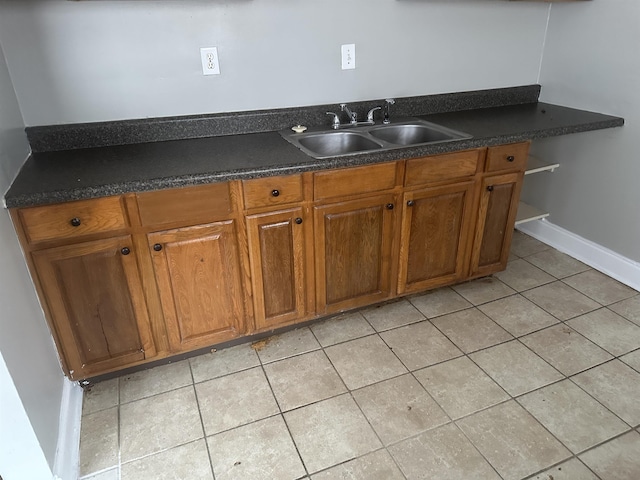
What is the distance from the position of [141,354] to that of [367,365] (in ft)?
3.19

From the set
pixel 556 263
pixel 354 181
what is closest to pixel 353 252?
pixel 354 181

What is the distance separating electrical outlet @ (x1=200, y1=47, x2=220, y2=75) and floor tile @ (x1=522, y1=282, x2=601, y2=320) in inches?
78.5

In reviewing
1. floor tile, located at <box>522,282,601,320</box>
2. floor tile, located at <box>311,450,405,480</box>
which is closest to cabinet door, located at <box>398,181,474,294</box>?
floor tile, located at <box>522,282,601,320</box>

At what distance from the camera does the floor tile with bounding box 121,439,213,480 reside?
155cm

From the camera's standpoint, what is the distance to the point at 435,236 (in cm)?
225

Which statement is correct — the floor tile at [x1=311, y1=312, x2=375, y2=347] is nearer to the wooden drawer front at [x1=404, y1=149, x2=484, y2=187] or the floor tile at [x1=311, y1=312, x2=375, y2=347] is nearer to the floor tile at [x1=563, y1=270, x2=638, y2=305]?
the wooden drawer front at [x1=404, y1=149, x2=484, y2=187]

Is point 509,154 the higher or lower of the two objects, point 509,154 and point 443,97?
the lower

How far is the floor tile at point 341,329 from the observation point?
7.18 ft

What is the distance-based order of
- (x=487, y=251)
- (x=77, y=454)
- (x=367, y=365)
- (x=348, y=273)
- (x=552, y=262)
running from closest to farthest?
(x=77, y=454), (x=367, y=365), (x=348, y=273), (x=487, y=251), (x=552, y=262)

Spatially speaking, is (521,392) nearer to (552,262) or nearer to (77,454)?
(552,262)

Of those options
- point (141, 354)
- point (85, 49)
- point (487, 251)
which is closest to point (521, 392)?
point (487, 251)

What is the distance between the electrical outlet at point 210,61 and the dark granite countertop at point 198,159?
0.96 ft

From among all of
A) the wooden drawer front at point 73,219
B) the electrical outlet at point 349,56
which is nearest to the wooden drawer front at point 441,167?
the electrical outlet at point 349,56

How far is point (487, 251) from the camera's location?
2.46 meters
